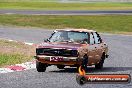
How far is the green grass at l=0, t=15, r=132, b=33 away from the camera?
54.2 metres

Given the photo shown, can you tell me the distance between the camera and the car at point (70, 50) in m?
16.9

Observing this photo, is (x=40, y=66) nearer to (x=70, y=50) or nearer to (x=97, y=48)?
(x=70, y=50)

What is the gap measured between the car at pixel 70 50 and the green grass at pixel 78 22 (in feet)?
107

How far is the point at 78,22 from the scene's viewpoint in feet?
191

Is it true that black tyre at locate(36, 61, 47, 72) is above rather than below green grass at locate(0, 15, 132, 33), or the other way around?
above

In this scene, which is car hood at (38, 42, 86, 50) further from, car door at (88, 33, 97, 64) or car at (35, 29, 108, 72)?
car door at (88, 33, 97, 64)

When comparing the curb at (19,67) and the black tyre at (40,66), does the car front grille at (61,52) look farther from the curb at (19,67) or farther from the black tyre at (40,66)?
the curb at (19,67)

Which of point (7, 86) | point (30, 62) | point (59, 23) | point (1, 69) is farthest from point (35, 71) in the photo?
point (59, 23)

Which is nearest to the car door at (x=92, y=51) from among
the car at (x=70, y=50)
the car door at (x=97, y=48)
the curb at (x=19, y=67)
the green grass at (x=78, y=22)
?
the car at (x=70, y=50)

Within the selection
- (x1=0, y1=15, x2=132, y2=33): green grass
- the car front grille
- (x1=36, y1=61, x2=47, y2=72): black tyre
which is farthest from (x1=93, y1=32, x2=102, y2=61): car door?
(x1=0, y1=15, x2=132, y2=33): green grass

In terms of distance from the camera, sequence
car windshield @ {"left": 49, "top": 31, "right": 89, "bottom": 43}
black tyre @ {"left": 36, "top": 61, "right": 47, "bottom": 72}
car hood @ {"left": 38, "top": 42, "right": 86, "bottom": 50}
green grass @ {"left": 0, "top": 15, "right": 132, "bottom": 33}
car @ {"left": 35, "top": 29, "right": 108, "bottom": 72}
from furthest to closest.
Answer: green grass @ {"left": 0, "top": 15, "right": 132, "bottom": 33} < car windshield @ {"left": 49, "top": 31, "right": 89, "bottom": 43} < black tyre @ {"left": 36, "top": 61, "right": 47, "bottom": 72} < car hood @ {"left": 38, "top": 42, "right": 86, "bottom": 50} < car @ {"left": 35, "top": 29, "right": 108, "bottom": 72}

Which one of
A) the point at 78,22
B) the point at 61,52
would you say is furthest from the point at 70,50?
the point at 78,22

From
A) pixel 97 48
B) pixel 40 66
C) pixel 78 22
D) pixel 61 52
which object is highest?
pixel 61 52

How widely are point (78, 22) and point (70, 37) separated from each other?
130 ft
